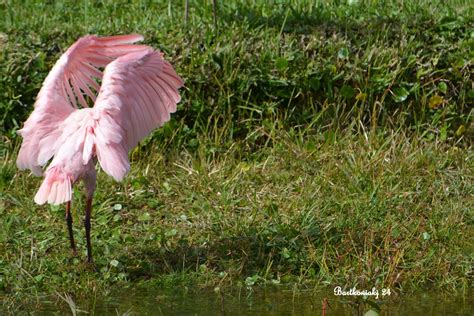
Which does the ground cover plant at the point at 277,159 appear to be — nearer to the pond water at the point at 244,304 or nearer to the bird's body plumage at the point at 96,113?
the pond water at the point at 244,304

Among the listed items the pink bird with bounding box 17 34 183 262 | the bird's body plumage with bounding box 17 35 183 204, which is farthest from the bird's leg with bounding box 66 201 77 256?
the bird's body plumage with bounding box 17 35 183 204

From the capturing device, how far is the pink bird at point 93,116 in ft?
18.2

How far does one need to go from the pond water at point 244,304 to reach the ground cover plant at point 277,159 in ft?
0.38

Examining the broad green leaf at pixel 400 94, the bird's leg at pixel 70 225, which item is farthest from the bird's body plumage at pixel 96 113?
the broad green leaf at pixel 400 94

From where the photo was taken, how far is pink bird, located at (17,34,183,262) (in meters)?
5.55

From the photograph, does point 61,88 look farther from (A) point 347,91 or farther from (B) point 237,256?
(A) point 347,91

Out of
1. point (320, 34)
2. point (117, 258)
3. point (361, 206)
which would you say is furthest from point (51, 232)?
point (320, 34)

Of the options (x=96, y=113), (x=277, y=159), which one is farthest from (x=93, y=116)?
(x=277, y=159)

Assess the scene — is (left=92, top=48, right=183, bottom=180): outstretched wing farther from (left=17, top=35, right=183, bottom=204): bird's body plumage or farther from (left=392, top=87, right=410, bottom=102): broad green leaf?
(left=392, top=87, right=410, bottom=102): broad green leaf

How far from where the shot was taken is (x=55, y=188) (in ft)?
18.0

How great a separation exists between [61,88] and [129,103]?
0.53m

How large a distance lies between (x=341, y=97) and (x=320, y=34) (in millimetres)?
571

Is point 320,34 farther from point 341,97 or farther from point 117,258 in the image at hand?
point 117,258

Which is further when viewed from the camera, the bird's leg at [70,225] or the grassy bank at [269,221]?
the bird's leg at [70,225]
